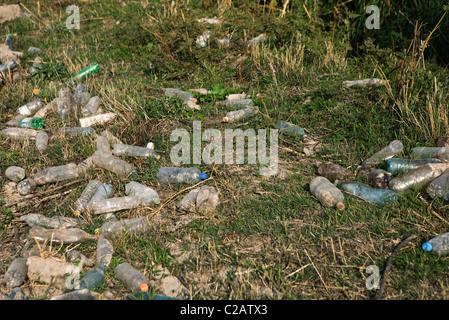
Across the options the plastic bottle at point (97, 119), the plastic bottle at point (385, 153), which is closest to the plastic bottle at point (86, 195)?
the plastic bottle at point (97, 119)

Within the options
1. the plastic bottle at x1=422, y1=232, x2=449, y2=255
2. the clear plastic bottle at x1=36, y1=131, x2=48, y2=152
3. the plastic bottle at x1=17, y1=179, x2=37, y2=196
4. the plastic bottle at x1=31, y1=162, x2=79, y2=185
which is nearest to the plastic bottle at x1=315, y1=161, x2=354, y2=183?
the plastic bottle at x1=422, y1=232, x2=449, y2=255

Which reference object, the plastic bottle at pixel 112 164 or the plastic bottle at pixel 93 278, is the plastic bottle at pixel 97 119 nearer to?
the plastic bottle at pixel 112 164

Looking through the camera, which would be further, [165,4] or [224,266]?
[165,4]

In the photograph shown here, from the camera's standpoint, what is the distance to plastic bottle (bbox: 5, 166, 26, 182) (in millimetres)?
4266

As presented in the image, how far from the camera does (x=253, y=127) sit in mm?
4805

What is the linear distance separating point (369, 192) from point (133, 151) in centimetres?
238

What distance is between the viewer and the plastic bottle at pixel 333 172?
13.0 ft

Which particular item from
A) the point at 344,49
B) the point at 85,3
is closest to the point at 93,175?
the point at 344,49

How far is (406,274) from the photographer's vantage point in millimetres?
3023

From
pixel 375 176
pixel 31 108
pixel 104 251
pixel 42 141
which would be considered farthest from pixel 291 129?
pixel 31 108

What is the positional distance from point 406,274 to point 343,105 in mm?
2401

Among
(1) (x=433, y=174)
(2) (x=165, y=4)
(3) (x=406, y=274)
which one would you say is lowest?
(3) (x=406, y=274)

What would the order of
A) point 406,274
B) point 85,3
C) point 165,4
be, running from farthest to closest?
point 85,3
point 165,4
point 406,274
